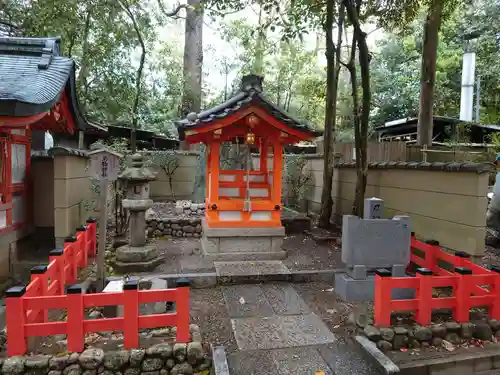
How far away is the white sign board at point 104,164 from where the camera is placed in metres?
5.55

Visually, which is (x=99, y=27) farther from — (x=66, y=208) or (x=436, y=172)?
(x=436, y=172)

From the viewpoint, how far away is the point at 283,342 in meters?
4.63

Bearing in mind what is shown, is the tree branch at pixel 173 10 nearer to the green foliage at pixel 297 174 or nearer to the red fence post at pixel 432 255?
the green foliage at pixel 297 174

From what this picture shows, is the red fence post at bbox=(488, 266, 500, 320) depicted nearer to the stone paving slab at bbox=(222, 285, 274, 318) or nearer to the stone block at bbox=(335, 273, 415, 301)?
the stone block at bbox=(335, 273, 415, 301)

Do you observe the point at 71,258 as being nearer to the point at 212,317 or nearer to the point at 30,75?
the point at 212,317

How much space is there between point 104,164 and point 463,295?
5735 mm

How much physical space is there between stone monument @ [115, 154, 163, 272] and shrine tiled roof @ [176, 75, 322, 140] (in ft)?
4.71

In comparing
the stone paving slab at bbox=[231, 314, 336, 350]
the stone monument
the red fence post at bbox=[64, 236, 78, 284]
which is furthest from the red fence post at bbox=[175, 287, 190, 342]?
the stone monument

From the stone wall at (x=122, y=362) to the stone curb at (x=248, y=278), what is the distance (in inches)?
98.4

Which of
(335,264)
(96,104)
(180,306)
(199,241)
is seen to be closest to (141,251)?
(199,241)

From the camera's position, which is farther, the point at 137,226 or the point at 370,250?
the point at 137,226

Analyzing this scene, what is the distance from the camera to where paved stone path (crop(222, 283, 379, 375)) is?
4.09 meters

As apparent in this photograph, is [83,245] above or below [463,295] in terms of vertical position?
above

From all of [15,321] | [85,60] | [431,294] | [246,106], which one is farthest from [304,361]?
[85,60]
